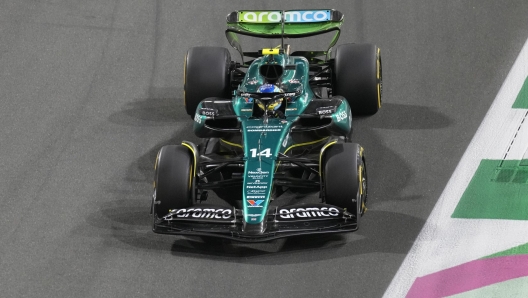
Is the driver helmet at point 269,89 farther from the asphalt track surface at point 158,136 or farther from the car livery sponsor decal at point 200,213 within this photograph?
the car livery sponsor decal at point 200,213

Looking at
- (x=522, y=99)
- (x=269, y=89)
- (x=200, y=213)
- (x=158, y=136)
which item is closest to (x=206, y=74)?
(x=158, y=136)

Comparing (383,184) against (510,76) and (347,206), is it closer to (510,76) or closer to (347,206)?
(347,206)

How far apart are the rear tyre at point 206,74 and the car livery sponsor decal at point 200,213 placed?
2725mm

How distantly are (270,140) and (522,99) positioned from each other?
392 centimetres

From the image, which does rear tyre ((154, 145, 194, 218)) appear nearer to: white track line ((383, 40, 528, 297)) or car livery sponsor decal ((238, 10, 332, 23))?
white track line ((383, 40, 528, 297))

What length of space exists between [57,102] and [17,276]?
3.85 meters

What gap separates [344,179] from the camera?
43.3 feet

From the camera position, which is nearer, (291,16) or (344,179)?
(344,179)

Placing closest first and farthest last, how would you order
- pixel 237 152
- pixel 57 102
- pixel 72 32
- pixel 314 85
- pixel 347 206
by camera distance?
pixel 347 206, pixel 237 152, pixel 314 85, pixel 57 102, pixel 72 32

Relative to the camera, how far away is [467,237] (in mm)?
13578

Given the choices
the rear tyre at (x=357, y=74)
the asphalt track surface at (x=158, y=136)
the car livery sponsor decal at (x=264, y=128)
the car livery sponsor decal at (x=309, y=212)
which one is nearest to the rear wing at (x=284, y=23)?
the rear tyre at (x=357, y=74)

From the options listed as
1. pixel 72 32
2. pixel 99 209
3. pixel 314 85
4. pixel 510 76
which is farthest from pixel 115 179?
pixel 510 76

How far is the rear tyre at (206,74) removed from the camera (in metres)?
15.5

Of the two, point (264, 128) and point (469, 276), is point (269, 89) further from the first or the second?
point (469, 276)
